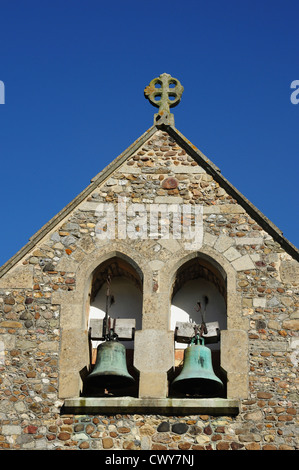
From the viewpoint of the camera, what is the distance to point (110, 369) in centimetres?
1461

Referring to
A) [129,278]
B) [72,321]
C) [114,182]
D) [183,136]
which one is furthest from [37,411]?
[183,136]

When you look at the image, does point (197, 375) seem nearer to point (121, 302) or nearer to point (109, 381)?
point (109, 381)

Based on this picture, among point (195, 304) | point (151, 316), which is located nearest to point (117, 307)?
point (151, 316)

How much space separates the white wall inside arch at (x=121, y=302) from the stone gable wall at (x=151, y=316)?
1.19 ft

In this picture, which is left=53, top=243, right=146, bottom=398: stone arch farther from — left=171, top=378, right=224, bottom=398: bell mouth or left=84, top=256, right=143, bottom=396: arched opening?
left=171, top=378, right=224, bottom=398: bell mouth

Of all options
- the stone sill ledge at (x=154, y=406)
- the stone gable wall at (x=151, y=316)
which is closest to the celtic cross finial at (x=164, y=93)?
the stone gable wall at (x=151, y=316)

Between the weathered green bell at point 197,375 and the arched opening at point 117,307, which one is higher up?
the arched opening at point 117,307

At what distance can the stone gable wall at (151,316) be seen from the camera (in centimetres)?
1416

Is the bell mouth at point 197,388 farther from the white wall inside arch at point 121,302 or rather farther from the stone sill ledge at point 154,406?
the white wall inside arch at point 121,302

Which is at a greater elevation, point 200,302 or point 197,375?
→ point 200,302

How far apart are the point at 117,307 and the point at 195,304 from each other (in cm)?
107

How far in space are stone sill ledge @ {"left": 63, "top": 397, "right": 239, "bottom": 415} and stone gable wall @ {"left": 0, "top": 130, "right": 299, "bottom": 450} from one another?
10cm

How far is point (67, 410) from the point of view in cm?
1436

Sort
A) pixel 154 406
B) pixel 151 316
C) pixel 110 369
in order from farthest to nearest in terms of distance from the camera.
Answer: pixel 151 316 < pixel 110 369 < pixel 154 406
